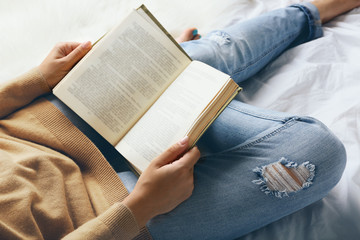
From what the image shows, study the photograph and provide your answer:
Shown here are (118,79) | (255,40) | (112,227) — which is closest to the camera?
(112,227)

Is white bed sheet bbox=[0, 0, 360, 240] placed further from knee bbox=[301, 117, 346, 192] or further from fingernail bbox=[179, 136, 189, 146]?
fingernail bbox=[179, 136, 189, 146]

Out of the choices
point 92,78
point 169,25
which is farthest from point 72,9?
point 92,78

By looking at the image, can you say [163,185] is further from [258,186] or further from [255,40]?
[255,40]

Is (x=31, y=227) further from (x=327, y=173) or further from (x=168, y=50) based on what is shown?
(x=327, y=173)

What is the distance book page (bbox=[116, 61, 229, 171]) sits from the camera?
0.58 metres

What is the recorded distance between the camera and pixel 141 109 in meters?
0.62

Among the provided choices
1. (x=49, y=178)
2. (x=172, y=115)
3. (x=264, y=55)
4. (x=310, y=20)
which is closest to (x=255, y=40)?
(x=264, y=55)

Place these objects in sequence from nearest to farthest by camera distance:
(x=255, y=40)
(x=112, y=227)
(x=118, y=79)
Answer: (x=112, y=227), (x=118, y=79), (x=255, y=40)

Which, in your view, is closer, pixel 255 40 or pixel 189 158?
pixel 189 158

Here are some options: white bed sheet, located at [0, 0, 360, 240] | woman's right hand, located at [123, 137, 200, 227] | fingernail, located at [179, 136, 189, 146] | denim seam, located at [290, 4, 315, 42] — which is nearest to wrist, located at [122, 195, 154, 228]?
woman's right hand, located at [123, 137, 200, 227]

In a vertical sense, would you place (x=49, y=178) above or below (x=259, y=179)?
above

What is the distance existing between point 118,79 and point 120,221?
0.86 ft

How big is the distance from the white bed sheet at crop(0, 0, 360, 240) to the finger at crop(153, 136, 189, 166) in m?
0.24

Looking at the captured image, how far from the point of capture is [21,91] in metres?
0.64
